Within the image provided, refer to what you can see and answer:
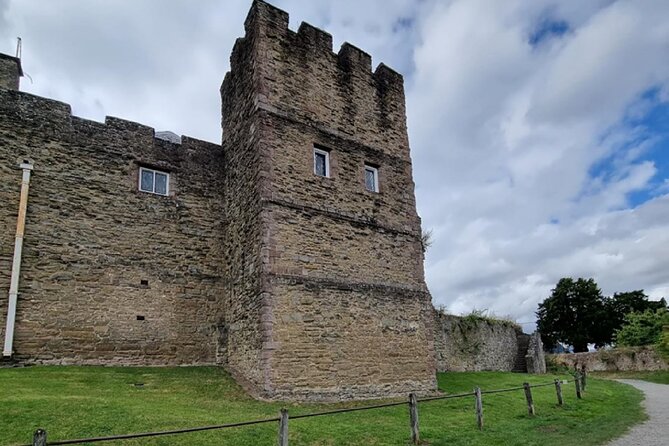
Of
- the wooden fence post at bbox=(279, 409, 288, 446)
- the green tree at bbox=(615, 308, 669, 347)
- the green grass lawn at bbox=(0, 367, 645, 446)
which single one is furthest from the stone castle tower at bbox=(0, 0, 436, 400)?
the green tree at bbox=(615, 308, 669, 347)

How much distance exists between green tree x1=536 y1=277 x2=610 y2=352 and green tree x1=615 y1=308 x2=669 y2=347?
9829mm

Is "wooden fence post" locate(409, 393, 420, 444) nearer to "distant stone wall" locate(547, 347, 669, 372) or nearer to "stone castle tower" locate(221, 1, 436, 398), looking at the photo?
"stone castle tower" locate(221, 1, 436, 398)

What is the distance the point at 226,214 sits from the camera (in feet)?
55.1

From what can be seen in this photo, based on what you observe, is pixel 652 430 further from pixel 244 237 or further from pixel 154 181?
pixel 154 181

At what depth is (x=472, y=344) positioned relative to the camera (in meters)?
25.4

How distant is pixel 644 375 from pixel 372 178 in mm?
25639

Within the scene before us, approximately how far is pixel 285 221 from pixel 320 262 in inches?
60.1

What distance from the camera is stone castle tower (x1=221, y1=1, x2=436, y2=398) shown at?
13.3 m

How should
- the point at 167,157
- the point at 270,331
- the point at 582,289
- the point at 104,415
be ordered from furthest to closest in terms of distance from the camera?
1. the point at 582,289
2. the point at 167,157
3. the point at 270,331
4. the point at 104,415

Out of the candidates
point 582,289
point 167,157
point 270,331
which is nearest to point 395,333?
point 270,331

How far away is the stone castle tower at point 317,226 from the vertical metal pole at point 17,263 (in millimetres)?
5585

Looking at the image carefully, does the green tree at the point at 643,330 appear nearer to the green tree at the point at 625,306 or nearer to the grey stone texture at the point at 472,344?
the green tree at the point at 625,306

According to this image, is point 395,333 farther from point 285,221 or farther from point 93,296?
point 93,296

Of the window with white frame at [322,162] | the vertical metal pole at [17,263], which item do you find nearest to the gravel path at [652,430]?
the window with white frame at [322,162]
